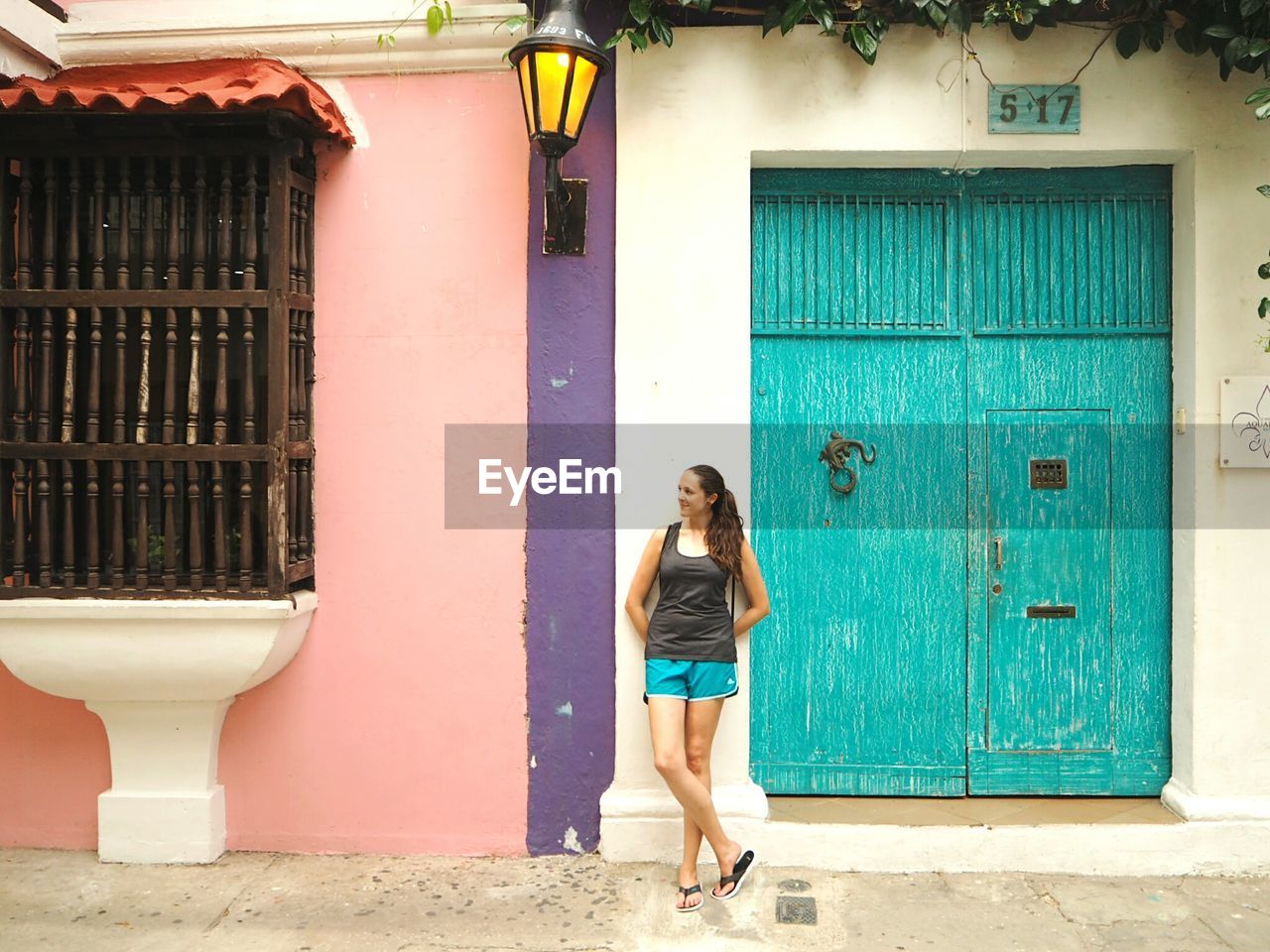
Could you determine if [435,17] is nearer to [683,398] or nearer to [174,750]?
[683,398]

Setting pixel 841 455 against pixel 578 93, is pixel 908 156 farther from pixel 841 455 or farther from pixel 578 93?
pixel 578 93

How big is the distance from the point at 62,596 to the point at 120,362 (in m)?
1.00

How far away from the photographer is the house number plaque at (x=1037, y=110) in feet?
14.3

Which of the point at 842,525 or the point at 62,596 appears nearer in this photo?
the point at 62,596

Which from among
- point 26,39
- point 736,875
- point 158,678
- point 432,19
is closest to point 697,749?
point 736,875

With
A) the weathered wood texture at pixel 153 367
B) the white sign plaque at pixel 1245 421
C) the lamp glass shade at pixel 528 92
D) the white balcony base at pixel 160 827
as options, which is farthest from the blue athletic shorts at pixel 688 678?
the white sign plaque at pixel 1245 421

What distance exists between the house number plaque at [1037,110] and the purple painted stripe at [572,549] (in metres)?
1.68

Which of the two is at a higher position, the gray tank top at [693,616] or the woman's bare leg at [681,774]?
the gray tank top at [693,616]

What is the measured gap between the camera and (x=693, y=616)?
4.11 metres

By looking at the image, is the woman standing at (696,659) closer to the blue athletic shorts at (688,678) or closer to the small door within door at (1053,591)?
the blue athletic shorts at (688,678)

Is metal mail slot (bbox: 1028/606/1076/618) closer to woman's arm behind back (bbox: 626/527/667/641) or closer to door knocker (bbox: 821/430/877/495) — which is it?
door knocker (bbox: 821/430/877/495)

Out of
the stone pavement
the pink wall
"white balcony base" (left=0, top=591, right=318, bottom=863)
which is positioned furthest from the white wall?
"white balcony base" (left=0, top=591, right=318, bottom=863)

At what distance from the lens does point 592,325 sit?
14.7ft

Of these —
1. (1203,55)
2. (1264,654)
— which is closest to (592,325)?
(1203,55)
